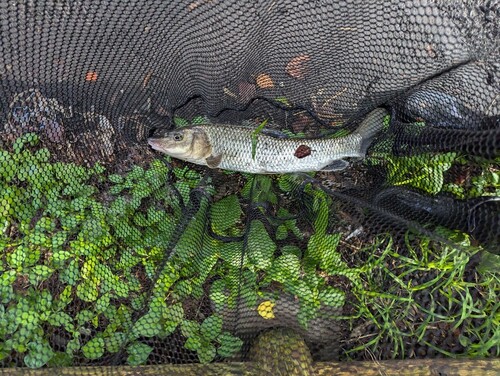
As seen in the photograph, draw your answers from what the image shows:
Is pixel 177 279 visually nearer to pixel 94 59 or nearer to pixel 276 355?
pixel 276 355

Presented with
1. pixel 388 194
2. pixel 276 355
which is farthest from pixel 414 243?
pixel 276 355

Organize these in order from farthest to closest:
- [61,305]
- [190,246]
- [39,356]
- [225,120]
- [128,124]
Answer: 1. [225,120]
2. [128,124]
3. [190,246]
4. [61,305]
5. [39,356]

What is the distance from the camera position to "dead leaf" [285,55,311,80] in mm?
3094

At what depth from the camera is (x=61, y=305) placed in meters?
2.71

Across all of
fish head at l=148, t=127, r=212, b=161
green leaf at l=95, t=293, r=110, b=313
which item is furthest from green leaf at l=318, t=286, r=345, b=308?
green leaf at l=95, t=293, r=110, b=313

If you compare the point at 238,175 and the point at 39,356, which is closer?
the point at 39,356

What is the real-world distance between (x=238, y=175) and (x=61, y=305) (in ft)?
5.13

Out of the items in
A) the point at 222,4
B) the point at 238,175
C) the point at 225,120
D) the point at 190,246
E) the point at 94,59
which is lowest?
the point at 190,246

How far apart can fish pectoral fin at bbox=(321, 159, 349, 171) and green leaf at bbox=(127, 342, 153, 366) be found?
1731mm

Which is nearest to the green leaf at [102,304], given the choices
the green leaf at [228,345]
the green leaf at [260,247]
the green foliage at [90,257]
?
the green foliage at [90,257]

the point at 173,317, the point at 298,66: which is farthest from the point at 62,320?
the point at 298,66

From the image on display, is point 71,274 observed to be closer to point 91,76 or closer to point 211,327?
point 211,327

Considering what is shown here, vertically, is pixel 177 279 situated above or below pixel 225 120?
below

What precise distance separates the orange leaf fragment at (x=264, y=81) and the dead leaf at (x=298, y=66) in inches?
Answer: 6.0
